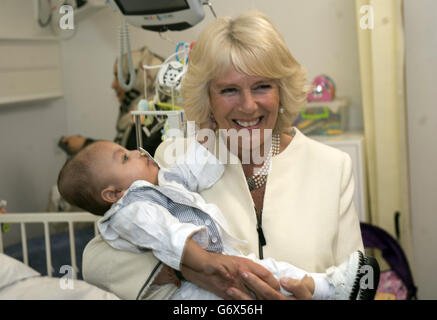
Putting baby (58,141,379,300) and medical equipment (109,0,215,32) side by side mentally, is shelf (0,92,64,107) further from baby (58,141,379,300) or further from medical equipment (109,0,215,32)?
baby (58,141,379,300)

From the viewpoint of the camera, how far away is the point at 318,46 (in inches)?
87.4

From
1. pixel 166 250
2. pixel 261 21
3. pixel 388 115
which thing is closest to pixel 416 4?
pixel 388 115

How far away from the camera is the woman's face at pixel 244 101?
3.41ft

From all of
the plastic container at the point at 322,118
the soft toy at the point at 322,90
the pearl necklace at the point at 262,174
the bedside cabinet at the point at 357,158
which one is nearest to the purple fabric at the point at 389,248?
the bedside cabinet at the point at 357,158

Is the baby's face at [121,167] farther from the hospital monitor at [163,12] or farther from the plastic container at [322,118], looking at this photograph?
the plastic container at [322,118]

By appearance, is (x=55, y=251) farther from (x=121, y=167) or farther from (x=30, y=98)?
(x=121, y=167)

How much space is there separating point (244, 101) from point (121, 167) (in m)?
0.26

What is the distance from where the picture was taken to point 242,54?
3.33ft

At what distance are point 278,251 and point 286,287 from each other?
12 centimetres

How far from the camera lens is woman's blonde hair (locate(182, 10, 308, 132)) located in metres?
1.02

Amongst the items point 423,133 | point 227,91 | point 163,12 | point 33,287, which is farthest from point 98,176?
point 423,133

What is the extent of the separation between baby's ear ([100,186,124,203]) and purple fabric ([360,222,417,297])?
115 cm
